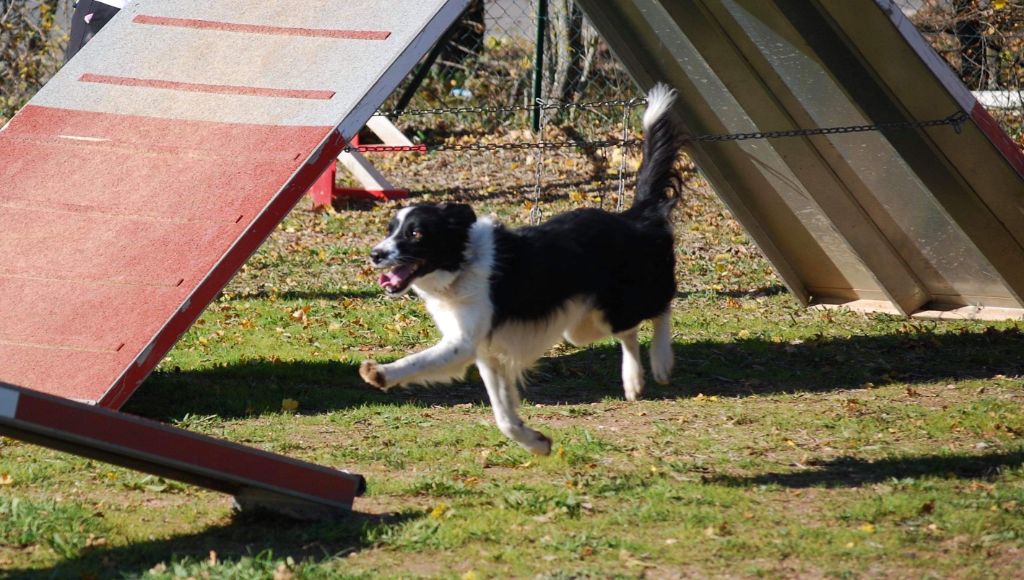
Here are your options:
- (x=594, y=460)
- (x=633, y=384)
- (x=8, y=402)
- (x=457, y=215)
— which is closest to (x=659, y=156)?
(x=633, y=384)

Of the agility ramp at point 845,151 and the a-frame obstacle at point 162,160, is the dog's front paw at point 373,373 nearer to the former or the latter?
the a-frame obstacle at point 162,160

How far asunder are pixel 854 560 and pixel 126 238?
3827 mm

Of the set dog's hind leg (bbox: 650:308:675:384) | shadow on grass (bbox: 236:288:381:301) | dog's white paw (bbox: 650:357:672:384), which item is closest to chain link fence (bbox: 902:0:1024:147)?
shadow on grass (bbox: 236:288:381:301)

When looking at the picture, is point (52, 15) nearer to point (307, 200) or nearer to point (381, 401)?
point (307, 200)

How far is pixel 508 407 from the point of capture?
4957mm

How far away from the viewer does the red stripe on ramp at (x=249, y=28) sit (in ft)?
21.4

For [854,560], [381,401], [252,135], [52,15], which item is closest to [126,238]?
[252,135]

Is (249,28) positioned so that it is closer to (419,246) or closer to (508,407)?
(419,246)

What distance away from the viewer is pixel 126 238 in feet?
19.0

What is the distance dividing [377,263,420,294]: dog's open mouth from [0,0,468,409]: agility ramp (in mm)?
1101

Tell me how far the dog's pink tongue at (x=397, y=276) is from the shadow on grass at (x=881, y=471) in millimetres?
1497

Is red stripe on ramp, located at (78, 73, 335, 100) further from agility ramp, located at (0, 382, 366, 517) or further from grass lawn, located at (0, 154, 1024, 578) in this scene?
agility ramp, located at (0, 382, 366, 517)

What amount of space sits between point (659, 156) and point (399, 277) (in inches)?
81.6

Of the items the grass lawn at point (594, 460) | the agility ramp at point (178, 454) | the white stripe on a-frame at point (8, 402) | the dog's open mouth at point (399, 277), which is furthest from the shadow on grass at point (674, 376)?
the white stripe on a-frame at point (8, 402)
